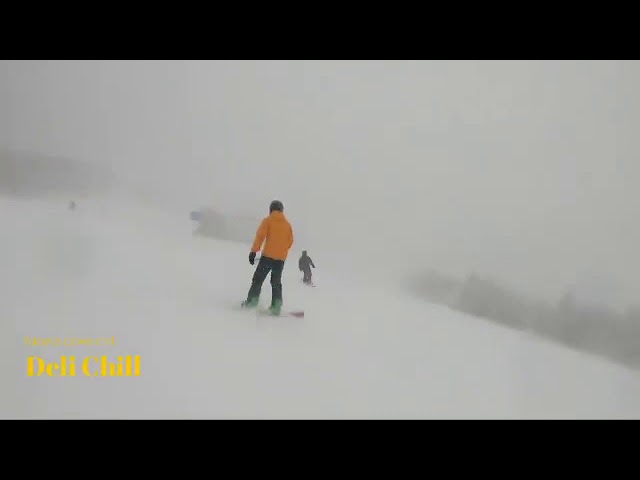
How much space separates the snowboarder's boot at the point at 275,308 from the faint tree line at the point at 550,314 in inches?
209

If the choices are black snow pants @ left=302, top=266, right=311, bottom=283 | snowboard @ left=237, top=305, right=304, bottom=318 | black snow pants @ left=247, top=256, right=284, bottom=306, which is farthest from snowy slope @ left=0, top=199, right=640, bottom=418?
black snow pants @ left=247, top=256, right=284, bottom=306

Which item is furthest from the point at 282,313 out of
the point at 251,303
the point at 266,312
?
the point at 251,303

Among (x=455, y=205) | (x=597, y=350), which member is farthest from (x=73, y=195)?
(x=455, y=205)

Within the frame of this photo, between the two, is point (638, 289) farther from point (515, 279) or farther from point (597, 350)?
point (597, 350)

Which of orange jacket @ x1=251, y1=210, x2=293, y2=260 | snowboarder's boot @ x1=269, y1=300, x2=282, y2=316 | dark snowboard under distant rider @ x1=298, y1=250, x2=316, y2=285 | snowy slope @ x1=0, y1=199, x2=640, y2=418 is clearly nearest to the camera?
snowy slope @ x1=0, y1=199, x2=640, y2=418

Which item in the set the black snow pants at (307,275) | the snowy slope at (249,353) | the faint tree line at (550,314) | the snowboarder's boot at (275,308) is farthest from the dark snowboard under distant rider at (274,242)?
the faint tree line at (550,314)

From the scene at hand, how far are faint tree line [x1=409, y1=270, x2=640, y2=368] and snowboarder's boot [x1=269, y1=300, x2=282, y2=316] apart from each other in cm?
530

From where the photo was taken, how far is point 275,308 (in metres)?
5.88

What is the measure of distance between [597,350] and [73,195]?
662 inches

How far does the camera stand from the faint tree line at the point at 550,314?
10.4 m

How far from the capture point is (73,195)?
15.0 meters

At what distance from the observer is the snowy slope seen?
418cm

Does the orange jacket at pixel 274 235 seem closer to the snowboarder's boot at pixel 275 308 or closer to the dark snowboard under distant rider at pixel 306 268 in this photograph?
the snowboarder's boot at pixel 275 308

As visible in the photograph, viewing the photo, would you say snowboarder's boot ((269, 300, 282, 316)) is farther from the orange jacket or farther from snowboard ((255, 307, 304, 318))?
the orange jacket
